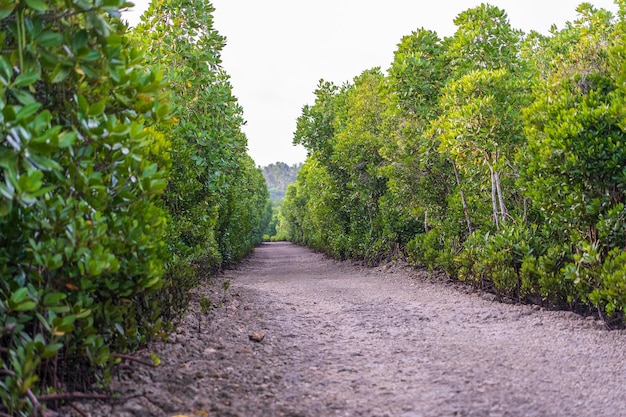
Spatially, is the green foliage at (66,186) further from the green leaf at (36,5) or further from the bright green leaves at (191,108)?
the bright green leaves at (191,108)

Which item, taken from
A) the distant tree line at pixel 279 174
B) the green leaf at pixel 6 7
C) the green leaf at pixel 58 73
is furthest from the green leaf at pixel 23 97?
the distant tree line at pixel 279 174

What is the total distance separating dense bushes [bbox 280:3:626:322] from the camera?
5.85 metres

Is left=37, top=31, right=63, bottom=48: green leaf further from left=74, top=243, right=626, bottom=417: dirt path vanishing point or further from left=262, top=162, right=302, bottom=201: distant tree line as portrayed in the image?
left=262, top=162, right=302, bottom=201: distant tree line

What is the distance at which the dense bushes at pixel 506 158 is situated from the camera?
19.2 ft

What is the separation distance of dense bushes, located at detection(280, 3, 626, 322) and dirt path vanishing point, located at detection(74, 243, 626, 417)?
866 millimetres

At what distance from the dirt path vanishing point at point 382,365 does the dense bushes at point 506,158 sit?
866 mm

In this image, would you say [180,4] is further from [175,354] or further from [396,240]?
[396,240]

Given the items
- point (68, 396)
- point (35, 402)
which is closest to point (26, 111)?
point (35, 402)

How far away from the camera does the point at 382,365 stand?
4.61 m

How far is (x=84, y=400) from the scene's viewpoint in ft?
10.4

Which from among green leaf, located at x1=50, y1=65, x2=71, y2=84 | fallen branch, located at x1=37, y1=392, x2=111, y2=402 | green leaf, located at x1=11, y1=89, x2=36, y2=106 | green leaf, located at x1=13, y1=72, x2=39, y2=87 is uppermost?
green leaf, located at x1=50, y1=65, x2=71, y2=84

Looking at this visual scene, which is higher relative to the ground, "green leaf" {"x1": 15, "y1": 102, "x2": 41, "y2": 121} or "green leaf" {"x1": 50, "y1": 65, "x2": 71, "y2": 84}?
"green leaf" {"x1": 50, "y1": 65, "x2": 71, "y2": 84}

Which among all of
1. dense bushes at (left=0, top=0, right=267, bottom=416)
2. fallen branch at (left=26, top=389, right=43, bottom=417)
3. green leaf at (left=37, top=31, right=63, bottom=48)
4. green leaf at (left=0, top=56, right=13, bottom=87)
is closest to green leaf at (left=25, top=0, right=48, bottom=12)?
dense bushes at (left=0, top=0, right=267, bottom=416)

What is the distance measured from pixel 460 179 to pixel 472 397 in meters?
7.71
